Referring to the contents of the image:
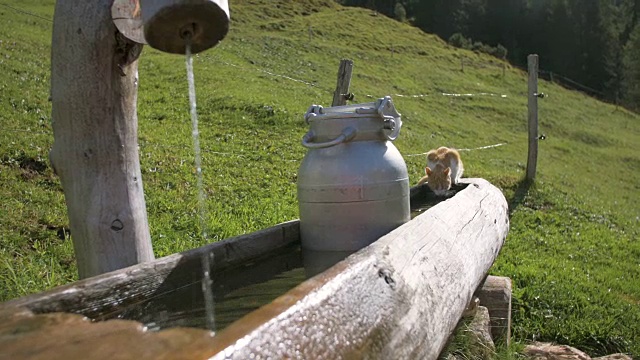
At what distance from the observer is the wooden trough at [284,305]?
164 cm

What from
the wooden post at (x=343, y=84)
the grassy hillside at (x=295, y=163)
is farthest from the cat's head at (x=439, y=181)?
the wooden post at (x=343, y=84)

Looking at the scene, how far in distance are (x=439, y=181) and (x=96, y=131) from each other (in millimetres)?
4428

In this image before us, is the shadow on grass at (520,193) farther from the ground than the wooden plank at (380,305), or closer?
closer

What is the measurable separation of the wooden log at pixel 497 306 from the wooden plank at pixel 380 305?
1197 millimetres

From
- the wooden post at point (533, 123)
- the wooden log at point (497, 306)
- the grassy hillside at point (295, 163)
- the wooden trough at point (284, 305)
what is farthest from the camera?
the wooden post at point (533, 123)

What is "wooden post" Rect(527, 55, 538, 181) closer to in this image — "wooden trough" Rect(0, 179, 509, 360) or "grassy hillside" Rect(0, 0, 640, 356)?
"grassy hillside" Rect(0, 0, 640, 356)

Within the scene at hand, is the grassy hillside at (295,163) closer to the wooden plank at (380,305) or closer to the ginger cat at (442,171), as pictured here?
the ginger cat at (442,171)

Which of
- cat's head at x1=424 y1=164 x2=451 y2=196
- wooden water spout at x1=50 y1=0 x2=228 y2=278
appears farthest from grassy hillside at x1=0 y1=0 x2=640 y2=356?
wooden water spout at x1=50 y1=0 x2=228 y2=278

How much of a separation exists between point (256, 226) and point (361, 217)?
3.17 m

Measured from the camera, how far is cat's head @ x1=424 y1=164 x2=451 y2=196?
6.46 m

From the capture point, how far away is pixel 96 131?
2850 mm

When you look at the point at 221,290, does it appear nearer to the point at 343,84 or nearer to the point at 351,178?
the point at 351,178

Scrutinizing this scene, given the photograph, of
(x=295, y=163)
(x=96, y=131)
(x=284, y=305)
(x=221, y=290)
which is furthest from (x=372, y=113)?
(x=295, y=163)

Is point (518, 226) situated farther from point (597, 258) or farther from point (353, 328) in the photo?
point (353, 328)
